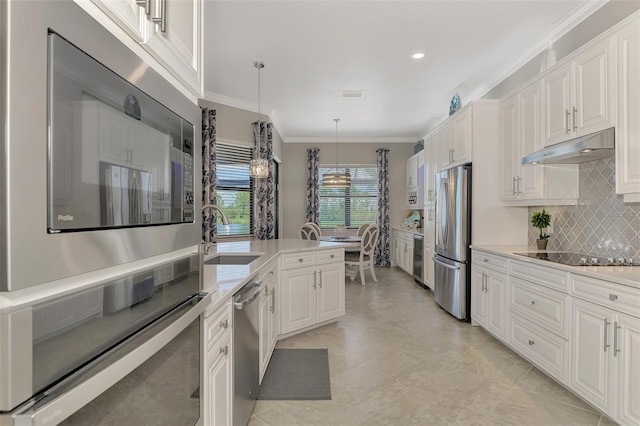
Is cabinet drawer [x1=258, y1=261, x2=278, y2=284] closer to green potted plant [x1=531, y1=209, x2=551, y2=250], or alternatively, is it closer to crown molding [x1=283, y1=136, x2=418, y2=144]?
green potted plant [x1=531, y1=209, x2=551, y2=250]

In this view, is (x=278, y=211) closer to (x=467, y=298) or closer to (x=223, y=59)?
(x=223, y=59)

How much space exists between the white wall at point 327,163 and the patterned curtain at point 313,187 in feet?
0.46

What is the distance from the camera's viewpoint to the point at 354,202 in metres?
8.00

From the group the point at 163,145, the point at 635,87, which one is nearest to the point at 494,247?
the point at 635,87

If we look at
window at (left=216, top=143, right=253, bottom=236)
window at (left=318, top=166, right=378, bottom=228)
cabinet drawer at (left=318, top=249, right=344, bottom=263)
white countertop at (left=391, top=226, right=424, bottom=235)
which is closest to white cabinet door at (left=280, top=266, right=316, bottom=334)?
cabinet drawer at (left=318, top=249, right=344, bottom=263)

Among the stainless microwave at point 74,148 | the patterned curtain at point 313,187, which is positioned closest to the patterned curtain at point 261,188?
the patterned curtain at point 313,187

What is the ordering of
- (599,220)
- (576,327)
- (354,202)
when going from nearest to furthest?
(576,327)
(599,220)
(354,202)

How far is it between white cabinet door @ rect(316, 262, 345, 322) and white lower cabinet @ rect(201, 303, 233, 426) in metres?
1.98

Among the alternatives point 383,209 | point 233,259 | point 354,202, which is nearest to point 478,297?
point 233,259

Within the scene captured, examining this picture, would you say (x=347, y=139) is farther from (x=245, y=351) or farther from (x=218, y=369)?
(x=218, y=369)

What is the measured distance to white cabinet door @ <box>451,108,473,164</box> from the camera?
3821mm

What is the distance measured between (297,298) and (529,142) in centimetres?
262

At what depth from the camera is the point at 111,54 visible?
0.63m

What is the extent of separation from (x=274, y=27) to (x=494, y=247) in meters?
3.04
